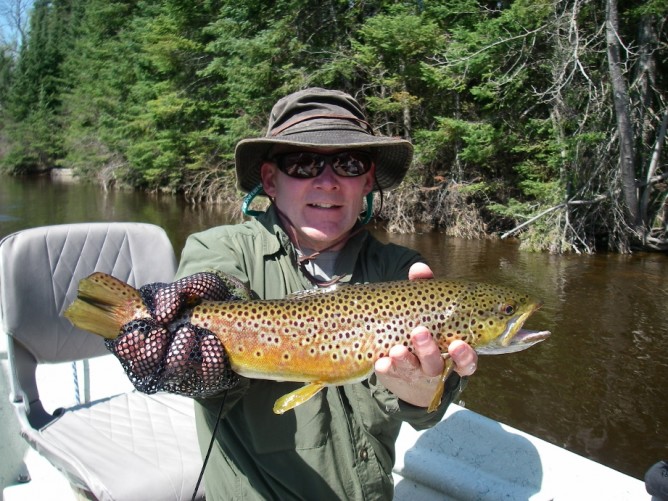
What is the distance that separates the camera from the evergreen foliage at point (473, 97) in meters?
15.5

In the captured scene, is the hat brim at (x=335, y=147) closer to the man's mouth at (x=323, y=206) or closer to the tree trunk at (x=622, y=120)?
the man's mouth at (x=323, y=206)

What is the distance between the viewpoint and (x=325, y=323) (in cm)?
228

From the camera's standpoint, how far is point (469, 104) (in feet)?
65.6

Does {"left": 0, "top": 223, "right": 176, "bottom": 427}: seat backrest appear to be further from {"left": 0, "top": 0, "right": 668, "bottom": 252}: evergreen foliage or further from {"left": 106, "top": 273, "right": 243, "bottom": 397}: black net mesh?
{"left": 0, "top": 0, "right": 668, "bottom": 252}: evergreen foliage

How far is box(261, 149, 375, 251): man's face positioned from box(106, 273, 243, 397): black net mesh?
0.57 meters

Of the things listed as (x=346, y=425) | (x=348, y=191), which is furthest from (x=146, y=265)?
(x=346, y=425)

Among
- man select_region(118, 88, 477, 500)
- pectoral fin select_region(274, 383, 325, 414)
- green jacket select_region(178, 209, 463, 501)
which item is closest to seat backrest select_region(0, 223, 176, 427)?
man select_region(118, 88, 477, 500)

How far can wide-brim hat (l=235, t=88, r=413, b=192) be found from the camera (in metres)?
2.46

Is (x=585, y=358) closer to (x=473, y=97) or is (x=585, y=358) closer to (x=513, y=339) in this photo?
(x=513, y=339)

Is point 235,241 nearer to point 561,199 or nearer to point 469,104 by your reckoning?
point 561,199

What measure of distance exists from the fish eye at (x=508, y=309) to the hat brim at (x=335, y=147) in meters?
0.90

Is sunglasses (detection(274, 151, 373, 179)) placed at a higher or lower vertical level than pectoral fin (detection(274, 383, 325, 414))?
higher

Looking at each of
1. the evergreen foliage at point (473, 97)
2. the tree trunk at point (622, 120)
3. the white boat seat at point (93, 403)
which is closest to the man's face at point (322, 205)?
the white boat seat at point (93, 403)

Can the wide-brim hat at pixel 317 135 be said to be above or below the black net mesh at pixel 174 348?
above
